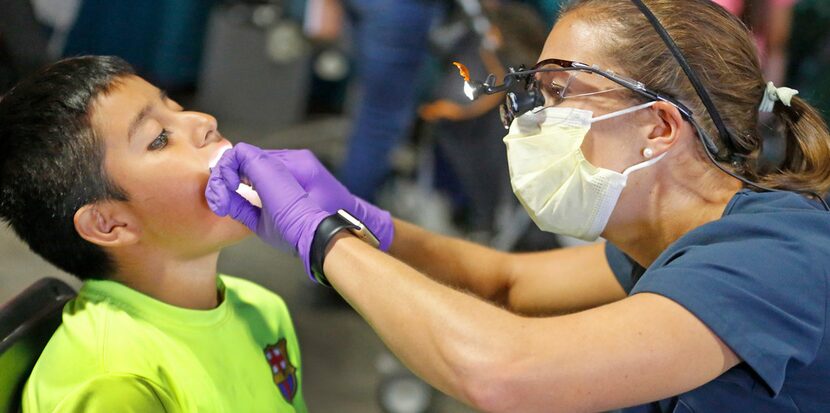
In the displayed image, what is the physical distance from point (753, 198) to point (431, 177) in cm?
213

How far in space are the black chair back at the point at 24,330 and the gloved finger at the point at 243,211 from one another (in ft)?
0.96

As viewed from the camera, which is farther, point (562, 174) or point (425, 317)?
point (562, 174)

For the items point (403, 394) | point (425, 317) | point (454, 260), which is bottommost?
point (403, 394)

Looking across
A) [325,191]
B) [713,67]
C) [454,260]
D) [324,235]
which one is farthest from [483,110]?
[324,235]

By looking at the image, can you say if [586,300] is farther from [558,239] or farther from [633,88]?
[558,239]

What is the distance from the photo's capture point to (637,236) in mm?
1373

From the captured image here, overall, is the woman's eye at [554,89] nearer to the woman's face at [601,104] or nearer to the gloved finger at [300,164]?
the woman's face at [601,104]

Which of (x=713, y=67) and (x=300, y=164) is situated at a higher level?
(x=713, y=67)

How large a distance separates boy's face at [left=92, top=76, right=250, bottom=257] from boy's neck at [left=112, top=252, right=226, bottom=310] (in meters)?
0.02

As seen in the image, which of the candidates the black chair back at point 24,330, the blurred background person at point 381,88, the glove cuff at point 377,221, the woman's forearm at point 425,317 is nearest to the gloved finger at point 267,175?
the woman's forearm at point 425,317

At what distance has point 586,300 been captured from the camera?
5.31ft

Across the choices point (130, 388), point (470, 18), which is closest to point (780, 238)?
point (130, 388)

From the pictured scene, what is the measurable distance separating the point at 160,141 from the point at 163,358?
0.31 m

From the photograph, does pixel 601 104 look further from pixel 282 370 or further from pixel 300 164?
pixel 282 370
